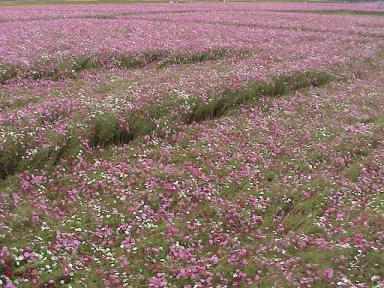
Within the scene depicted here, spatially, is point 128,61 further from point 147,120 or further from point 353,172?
point 353,172

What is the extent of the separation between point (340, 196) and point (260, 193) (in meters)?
2.82

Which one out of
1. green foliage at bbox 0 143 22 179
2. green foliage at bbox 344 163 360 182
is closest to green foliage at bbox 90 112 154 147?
green foliage at bbox 0 143 22 179

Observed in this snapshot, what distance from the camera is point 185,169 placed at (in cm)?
1703

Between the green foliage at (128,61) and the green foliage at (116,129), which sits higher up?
the green foliage at (128,61)

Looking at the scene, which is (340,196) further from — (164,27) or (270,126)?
(164,27)

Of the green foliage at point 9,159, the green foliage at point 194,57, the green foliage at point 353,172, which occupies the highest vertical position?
the green foliage at point 194,57

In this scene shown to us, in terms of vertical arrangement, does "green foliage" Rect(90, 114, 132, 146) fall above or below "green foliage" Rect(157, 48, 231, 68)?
below

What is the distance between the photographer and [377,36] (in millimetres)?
48688

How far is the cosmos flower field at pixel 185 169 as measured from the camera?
11766mm

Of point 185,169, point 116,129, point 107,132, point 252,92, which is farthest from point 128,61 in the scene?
point 185,169

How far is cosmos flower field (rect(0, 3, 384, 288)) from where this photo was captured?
38.6ft

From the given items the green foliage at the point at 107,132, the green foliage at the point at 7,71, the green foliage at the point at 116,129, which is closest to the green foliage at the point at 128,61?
the green foliage at the point at 7,71

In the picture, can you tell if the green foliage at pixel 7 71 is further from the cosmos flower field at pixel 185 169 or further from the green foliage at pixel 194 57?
the green foliage at pixel 194 57

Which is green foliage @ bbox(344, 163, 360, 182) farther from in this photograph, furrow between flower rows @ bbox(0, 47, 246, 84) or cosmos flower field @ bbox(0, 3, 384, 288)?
furrow between flower rows @ bbox(0, 47, 246, 84)
